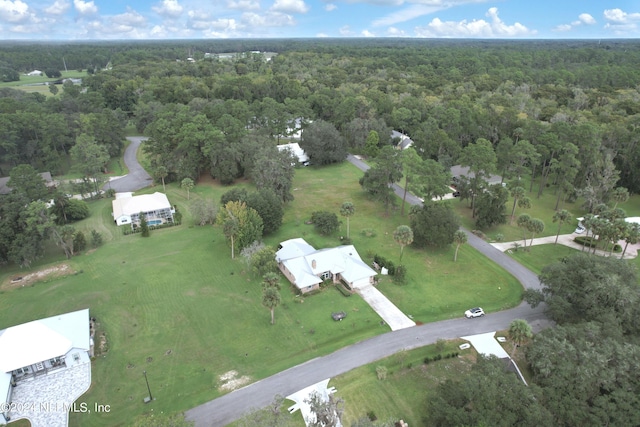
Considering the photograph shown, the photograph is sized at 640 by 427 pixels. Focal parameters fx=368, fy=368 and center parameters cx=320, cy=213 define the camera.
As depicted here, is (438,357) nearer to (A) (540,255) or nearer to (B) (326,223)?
(B) (326,223)

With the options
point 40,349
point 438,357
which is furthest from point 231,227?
point 438,357

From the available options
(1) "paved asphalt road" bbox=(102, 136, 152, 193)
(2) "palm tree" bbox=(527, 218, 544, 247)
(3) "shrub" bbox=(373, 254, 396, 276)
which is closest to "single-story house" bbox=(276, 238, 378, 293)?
(3) "shrub" bbox=(373, 254, 396, 276)

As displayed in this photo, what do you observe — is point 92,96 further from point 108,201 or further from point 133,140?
point 108,201

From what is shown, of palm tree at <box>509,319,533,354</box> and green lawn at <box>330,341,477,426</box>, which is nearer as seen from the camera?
green lawn at <box>330,341,477,426</box>

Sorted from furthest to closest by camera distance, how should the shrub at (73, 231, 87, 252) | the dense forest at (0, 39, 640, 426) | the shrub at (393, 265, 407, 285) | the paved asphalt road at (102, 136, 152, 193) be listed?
the paved asphalt road at (102, 136, 152, 193) < the shrub at (73, 231, 87, 252) < the shrub at (393, 265, 407, 285) < the dense forest at (0, 39, 640, 426)

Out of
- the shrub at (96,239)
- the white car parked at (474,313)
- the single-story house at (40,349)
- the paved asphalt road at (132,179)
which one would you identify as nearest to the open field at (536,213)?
the white car parked at (474,313)

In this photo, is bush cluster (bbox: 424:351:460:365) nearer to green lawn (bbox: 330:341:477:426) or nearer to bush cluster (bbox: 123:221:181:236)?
green lawn (bbox: 330:341:477:426)
